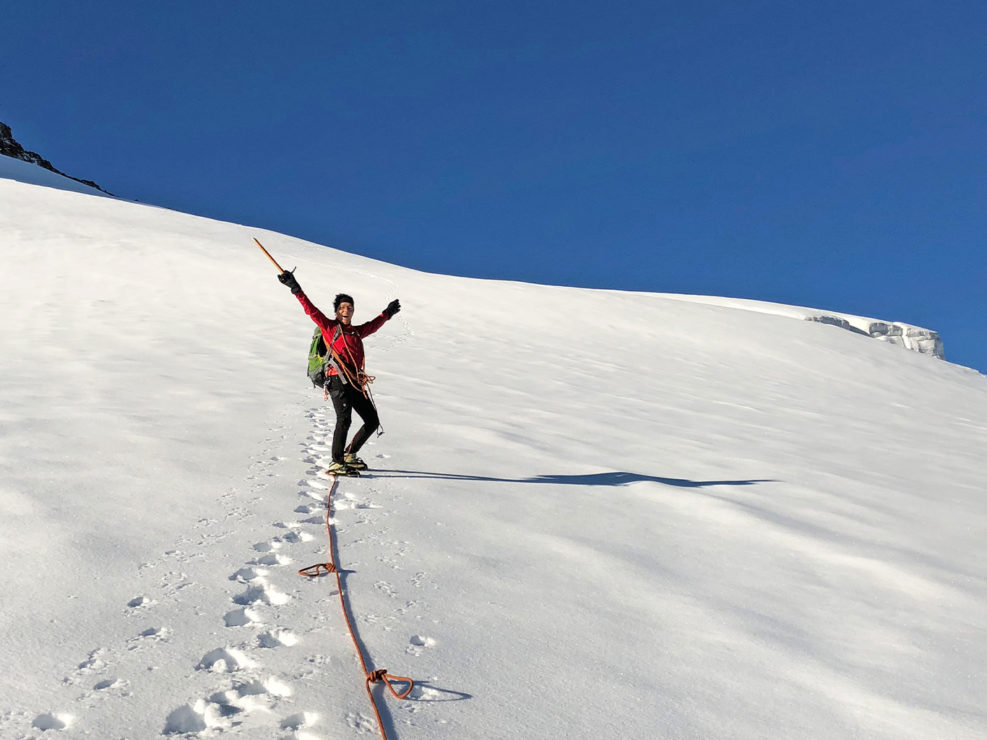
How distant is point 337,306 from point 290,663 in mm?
3852

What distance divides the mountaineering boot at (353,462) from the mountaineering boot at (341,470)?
3 cm

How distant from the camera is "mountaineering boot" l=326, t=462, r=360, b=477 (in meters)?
5.83

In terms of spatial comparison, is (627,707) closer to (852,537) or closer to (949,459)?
(852,537)

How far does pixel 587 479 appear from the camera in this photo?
6512 millimetres

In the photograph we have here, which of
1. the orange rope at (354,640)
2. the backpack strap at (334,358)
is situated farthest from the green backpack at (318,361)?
the orange rope at (354,640)

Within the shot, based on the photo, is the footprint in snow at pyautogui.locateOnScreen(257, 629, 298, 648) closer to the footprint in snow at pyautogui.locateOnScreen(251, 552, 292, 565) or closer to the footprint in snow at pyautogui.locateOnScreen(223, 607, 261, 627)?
the footprint in snow at pyautogui.locateOnScreen(223, 607, 261, 627)

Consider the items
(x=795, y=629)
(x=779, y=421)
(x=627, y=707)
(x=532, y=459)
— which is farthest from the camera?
(x=779, y=421)

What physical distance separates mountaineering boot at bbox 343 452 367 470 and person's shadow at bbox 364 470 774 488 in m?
0.12

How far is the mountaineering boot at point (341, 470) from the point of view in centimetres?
583

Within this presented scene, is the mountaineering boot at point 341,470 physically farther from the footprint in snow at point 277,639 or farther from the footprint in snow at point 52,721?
the footprint in snow at point 52,721

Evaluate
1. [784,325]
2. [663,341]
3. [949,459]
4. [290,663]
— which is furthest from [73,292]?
[784,325]

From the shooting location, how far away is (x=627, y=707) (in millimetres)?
2848

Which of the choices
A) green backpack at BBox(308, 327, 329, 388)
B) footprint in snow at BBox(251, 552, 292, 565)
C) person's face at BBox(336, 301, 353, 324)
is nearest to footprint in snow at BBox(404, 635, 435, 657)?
footprint in snow at BBox(251, 552, 292, 565)

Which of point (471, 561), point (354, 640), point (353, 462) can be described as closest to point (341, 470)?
point (353, 462)
